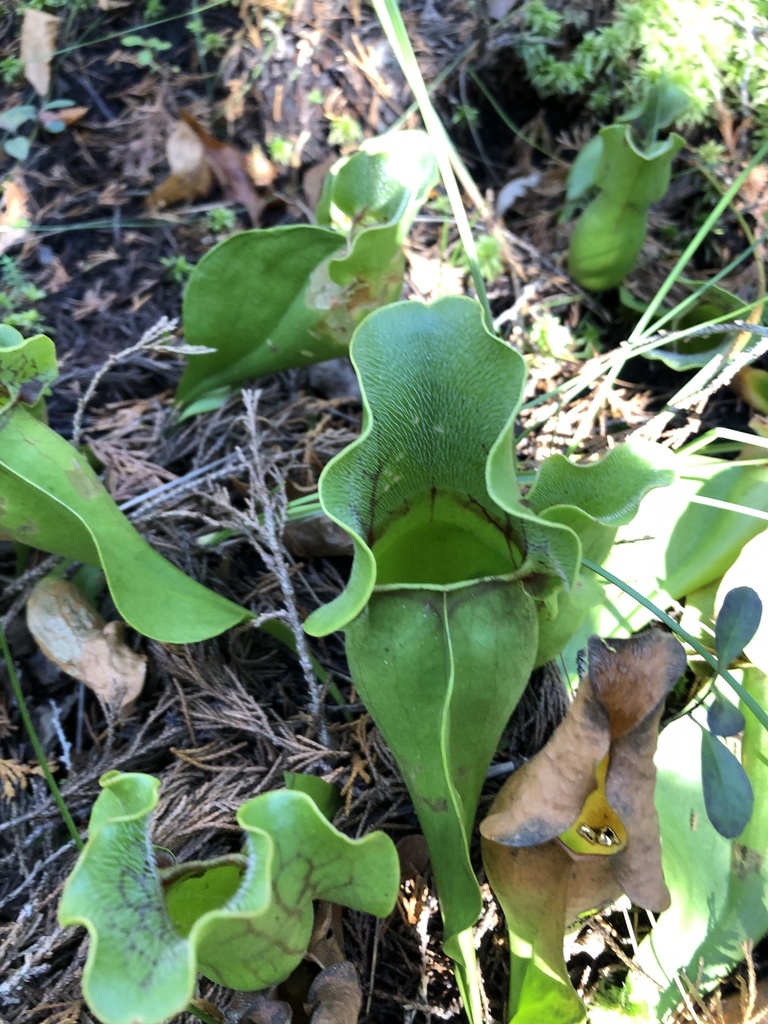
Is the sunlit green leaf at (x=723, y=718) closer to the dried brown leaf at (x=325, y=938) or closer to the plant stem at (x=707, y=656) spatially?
the plant stem at (x=707, y=656)

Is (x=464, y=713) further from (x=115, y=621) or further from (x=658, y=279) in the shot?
(x=658, y=279)

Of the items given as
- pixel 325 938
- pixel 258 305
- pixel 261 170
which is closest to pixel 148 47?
pixel 261 170

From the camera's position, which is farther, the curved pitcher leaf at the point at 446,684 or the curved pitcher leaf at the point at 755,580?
the curved pitcher leaf at the point at 755,580

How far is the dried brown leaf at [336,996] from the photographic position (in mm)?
860

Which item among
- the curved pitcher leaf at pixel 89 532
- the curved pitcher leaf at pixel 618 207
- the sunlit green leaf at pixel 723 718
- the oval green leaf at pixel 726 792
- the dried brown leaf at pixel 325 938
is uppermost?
the curved pitcher leaf at pixel 618 207

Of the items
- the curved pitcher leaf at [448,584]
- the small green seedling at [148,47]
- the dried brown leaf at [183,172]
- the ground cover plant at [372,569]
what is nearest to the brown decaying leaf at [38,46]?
the ground cover plant at [372,569]

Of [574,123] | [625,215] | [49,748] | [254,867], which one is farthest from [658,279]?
[49,748]

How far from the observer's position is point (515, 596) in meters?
0.91

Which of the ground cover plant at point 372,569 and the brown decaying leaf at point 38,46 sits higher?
the brown decaying leaf at point 38,46

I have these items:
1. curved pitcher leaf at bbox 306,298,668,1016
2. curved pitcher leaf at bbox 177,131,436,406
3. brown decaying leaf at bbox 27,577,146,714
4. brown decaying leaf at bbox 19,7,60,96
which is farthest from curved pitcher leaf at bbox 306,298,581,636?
brown decaying leaf at bbox 19,7,60,96

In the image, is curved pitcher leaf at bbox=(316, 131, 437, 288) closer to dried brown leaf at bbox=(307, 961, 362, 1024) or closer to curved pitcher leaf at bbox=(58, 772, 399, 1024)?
curved pitcher leaf at bbox=(58, 772, 399, 1024)

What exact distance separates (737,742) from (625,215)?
1.04m

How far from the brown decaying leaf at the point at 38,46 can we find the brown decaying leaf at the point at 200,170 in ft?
1.26

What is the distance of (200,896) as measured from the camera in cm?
85
